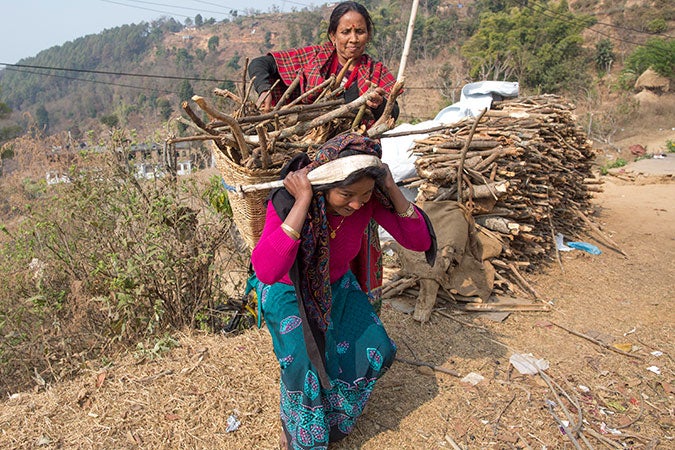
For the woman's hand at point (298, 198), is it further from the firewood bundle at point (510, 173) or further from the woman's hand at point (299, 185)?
the firewood bundle at point (510, 173)

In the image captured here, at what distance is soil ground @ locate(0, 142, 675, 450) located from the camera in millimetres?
2357

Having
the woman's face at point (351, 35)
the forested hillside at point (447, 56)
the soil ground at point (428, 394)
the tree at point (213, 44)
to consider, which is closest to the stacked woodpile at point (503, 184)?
the soil ground at point (428, 394)

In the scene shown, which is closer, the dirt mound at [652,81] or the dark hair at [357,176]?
the dark hair at [357,176]

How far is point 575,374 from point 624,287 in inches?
82.2

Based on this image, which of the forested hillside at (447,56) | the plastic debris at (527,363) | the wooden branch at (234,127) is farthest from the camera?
the forested hillside at (447,56)

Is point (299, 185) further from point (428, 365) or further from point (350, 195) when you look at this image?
point (428, 365)

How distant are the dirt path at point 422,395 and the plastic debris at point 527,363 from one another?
0.14ft

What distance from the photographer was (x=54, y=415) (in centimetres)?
249

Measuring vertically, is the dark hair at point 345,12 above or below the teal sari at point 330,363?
above

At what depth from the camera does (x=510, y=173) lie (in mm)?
4340

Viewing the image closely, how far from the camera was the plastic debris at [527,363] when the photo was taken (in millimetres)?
2934

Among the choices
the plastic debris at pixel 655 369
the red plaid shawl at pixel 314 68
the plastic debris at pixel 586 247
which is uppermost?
the red plaid shawl at pixel 314 68

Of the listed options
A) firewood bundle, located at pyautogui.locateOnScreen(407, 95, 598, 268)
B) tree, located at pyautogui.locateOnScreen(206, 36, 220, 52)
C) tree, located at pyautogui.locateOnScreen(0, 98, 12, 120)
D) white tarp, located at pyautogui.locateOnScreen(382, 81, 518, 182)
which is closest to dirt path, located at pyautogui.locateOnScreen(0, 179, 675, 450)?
firewood bundle, located at pyautogui.locateOnScreen(407, 95, 598, 268)

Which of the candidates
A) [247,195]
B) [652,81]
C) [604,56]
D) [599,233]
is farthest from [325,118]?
[604,56]
